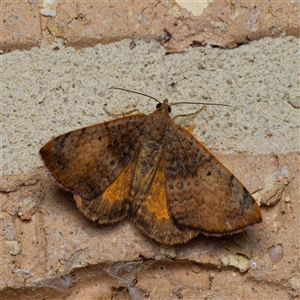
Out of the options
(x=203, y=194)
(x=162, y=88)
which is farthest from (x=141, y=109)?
(x=203, y=194)

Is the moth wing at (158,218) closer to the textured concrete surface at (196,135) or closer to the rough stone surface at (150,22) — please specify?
the textured concrete surface at (196,135)

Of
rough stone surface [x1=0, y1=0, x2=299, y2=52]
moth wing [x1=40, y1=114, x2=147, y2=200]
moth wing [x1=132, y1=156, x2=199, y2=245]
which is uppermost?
rough stone surface [x1=0, y1=0, x2=299, y2=52]

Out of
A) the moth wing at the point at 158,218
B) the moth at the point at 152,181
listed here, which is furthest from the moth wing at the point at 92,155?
the moth wing at the point at 158,218

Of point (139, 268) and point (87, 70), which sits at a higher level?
point (87, 70)

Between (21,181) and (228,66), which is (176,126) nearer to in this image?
(228,66)

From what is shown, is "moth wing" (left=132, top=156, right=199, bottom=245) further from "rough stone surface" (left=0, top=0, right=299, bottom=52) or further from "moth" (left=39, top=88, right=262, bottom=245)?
"rough stone surface" (left=0, top=0, right=299, bottom=52)

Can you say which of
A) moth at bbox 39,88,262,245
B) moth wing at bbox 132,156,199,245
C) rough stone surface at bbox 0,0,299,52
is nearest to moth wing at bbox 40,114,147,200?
moth at bbox 39,88,262,245

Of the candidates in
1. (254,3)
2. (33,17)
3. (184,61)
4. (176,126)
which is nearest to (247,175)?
(176,126)

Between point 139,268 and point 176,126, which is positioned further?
point 176,126
